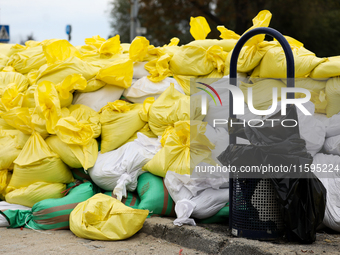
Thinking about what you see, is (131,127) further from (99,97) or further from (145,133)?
(99,97)

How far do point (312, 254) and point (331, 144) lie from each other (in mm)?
991

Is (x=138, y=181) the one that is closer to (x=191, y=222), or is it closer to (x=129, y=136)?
(x=129, y=136)

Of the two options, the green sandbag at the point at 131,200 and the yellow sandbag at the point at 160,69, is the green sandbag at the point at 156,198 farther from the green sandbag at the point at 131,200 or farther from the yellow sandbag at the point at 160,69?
the yellow sandbag at the point at 160,69

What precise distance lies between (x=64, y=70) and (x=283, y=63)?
6.24 feet

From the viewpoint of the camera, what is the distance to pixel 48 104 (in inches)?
129

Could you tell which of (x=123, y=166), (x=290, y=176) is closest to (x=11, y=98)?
(x=123, y=166)

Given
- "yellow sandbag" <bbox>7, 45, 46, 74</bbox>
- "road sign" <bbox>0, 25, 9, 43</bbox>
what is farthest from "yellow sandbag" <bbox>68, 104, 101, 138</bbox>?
"road sign" <bbox>0, 25, 9, 43</bbox>

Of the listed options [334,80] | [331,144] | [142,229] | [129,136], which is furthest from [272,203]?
[129,136]

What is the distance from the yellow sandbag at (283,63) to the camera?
300cm

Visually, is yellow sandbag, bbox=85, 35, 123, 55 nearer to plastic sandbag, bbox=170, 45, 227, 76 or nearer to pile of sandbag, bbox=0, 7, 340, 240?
pile of sandbag, bbox=0, 7, 340, 240

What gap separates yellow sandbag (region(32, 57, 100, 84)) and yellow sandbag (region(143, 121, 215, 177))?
1.04 m

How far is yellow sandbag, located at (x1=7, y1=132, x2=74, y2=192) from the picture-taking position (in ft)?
10.7

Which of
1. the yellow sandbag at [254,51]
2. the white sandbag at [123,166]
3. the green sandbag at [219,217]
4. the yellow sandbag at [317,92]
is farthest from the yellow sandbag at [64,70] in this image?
the yellow sandbag at [317,92]

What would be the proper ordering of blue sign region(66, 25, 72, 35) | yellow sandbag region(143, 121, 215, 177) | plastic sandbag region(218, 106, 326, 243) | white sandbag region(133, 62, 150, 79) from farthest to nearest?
1. blue sign region(66, 25, 72, 35)
2. white sandbag region(133, 62, 150, 79)
3. yellow sandbag region(143, 121, 215, 177)
4. plastic sandbag region(218, 106, 326, 243)
